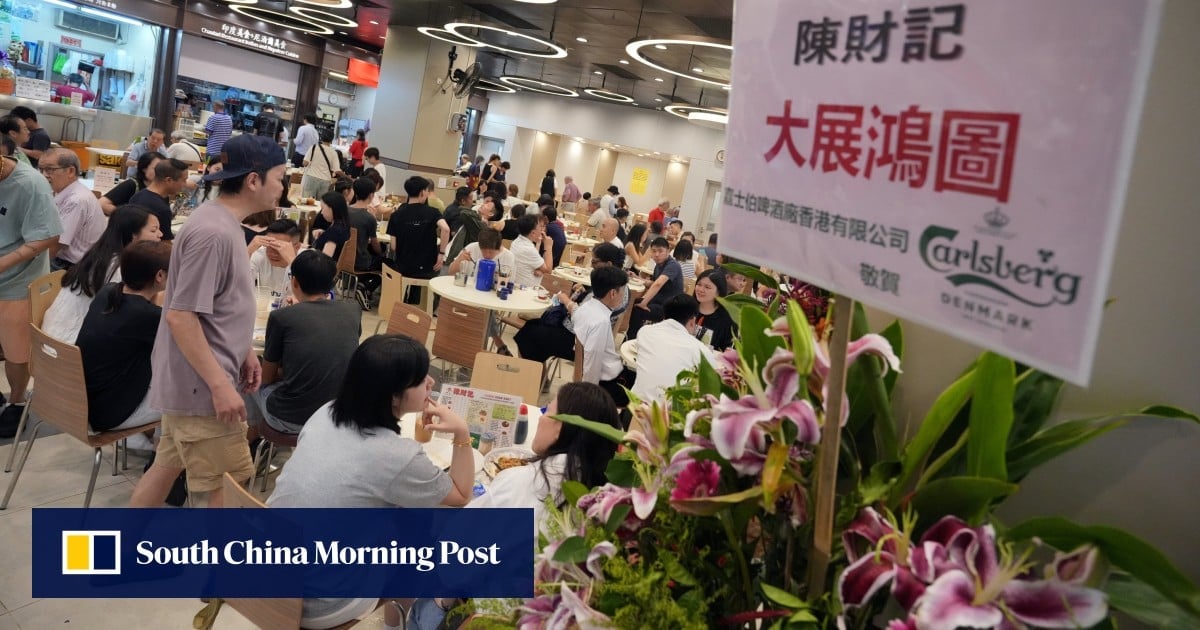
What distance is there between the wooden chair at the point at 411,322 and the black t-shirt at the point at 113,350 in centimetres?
143

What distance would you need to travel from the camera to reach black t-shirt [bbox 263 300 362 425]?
3230 mm

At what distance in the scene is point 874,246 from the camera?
0.76 metres

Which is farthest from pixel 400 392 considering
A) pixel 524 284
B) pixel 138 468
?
pixel 524 284

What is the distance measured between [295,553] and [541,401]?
12.5 ft

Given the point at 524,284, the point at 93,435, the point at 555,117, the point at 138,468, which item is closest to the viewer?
the point at 93,435

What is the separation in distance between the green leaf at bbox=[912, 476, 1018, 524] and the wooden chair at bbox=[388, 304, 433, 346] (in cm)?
355

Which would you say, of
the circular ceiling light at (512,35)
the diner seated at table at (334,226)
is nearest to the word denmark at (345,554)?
the diner seated at table at (334,226)

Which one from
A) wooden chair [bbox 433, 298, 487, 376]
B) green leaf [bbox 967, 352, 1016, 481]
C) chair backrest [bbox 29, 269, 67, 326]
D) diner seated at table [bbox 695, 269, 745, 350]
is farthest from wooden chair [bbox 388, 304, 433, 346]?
green leaf [bbox 967, 352, 1016, 481]

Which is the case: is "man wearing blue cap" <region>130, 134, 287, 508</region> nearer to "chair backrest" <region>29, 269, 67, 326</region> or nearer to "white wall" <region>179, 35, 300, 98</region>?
"chair backrest" <region>29, 269, 67, 326</region>

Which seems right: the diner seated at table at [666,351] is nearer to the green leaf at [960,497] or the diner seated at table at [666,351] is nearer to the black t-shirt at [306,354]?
the black t-shirt at [306,354]

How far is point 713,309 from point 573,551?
4500 mm

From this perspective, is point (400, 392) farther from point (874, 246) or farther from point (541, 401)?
point (541, 401)

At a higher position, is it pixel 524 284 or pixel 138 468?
pixel 524 284

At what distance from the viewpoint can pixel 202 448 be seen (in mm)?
2613
